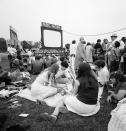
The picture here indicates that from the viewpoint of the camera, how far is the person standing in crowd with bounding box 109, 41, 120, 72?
7.16m

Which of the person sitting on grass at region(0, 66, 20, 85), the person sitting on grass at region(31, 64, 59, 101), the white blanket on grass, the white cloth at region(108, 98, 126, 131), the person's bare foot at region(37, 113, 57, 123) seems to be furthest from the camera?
the person sitting on grass at region(0, 66, 20, 85)

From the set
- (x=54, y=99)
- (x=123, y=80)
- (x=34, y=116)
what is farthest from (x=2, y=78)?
(x=123, y=80)

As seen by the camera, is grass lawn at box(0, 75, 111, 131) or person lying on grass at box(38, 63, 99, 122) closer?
grass lawn at box(0, 75, 111, 131)

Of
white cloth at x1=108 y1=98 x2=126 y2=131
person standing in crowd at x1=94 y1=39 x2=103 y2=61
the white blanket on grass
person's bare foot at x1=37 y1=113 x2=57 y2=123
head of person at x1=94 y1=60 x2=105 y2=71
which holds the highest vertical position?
person standing in crowd at x1=94 y1=39 x2=103 y2=61

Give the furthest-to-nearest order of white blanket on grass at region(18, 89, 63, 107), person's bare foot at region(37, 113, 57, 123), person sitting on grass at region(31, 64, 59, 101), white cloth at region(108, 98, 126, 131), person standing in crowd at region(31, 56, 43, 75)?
person standing in crowd at region(31, 56, 43, 75), person sitting on grass at region(31, 64, 59, 101), white blanket on grass at region(18, 89, 63, 107), person's bare foot at region(37, 113, 57, 123), white cloth at region(108, 98, 126, 131)

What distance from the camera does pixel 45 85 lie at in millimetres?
5277

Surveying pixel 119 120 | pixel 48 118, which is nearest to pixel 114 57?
pixel 48 118

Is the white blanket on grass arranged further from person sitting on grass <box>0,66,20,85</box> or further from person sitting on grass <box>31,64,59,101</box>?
person sitting on grass <box>0,66,20,85</box>

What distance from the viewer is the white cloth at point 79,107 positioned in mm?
3660

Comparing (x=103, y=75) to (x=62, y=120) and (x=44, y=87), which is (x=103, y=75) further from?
(x=62, y=120)

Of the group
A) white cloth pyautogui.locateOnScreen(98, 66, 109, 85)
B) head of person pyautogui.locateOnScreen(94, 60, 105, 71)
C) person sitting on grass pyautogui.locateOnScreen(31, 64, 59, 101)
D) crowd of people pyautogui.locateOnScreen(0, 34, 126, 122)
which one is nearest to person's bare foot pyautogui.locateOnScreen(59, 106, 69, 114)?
crowd of people pyautogui.locateOnScreen(0, 34, 126, 122)

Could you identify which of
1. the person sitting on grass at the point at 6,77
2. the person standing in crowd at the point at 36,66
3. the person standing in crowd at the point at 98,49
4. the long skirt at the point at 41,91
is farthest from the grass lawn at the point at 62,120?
the person standing in crowd at the point at 98,49

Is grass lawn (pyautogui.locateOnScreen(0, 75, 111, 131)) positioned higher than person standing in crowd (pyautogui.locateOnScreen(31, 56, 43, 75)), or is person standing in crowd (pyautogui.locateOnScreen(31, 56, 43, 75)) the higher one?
person standing in crowd (pyautogui.locateOnScreen(31, 56, 43, 75))

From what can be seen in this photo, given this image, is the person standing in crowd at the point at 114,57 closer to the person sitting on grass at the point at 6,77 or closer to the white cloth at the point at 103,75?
the white cloth at the point at 103,75
